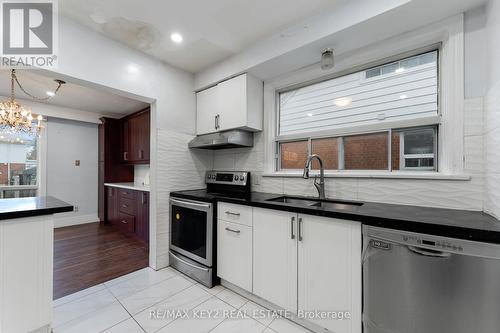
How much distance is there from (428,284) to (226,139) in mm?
1925

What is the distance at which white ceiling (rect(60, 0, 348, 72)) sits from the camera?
162 cm

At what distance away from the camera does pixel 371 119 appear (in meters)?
1.88

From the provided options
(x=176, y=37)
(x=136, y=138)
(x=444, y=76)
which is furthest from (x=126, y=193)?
(x=444, y=76)

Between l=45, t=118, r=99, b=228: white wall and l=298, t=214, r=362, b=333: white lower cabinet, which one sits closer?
l=298, t=214, r=362, b=333: white lower cabinet

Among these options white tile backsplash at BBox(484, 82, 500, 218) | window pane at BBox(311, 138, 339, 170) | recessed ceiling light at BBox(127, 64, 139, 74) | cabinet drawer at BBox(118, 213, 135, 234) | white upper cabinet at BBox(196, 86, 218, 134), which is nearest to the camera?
white tile backsplash at BBox(484, 82, 500, 218)

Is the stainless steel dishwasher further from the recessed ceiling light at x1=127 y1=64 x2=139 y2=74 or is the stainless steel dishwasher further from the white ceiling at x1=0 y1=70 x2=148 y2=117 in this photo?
the white ceiling at x1=0 y1=70 x2=148 y2=117

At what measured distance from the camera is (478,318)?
959 mm

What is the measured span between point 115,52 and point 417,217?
2.84 meters

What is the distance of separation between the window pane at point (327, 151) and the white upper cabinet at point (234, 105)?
0.69 meters

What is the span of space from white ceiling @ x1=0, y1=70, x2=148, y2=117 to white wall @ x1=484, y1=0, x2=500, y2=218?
3.33 meters

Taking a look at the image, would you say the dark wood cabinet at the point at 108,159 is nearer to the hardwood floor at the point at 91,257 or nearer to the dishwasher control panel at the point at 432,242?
the hardwood floor at the point at 91,257

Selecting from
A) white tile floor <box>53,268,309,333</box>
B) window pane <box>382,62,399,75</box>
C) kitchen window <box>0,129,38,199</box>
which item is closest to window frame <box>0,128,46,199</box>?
kitchen window <box>0,129,38,199</box>

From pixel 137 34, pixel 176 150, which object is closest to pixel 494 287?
pixel 176 150

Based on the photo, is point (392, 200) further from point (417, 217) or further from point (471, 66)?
point (471, 66)
